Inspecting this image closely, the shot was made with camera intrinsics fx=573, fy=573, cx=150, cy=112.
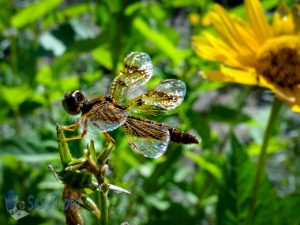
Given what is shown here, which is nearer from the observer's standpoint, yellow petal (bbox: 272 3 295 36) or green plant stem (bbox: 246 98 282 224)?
green plant stem (bbox: 246 98 282 224)

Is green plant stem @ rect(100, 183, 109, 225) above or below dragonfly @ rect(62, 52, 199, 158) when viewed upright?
below

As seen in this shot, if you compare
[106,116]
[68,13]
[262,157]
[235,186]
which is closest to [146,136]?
[106,116]

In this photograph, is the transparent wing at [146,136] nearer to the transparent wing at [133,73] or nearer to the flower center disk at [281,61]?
the transparent wing at [133,73]

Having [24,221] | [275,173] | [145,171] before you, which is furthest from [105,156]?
[275,173]

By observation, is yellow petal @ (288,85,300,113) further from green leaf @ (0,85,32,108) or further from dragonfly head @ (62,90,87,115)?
green leaf @ (0,85,32,108)

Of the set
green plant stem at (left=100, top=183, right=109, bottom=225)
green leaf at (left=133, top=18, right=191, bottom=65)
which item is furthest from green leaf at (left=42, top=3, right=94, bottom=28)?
green plant stem at (left=100, top=183, right=109, bottom=225)

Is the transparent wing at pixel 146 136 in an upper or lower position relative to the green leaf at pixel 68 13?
upper

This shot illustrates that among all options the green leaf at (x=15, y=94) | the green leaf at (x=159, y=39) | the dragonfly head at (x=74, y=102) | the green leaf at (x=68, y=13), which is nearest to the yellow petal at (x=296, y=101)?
the green leaf at (x=159, y=39)

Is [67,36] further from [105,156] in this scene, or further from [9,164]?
[105,156]
